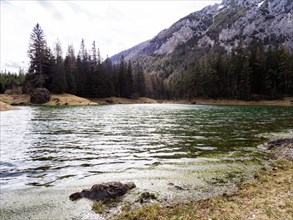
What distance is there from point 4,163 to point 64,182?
223 inches

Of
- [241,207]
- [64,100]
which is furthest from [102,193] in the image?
[64,100]

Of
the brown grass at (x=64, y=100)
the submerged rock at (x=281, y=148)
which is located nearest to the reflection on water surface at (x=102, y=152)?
the submerged rock at (x=281, y=148)

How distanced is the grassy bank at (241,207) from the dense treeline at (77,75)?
3568 inches

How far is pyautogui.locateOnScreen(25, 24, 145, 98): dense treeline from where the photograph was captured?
3740 inches

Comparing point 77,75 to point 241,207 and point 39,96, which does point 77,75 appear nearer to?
point 39,96

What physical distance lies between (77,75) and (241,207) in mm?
113480

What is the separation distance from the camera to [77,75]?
115m

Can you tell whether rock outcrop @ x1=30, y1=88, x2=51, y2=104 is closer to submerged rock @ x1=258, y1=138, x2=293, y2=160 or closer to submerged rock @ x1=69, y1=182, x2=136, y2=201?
submerged rock @ x1=258, y1=138, x2=293, y2=160

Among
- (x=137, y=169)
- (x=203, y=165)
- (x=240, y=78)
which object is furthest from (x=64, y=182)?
(x=240, y=78)

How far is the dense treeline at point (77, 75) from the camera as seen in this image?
312 ft

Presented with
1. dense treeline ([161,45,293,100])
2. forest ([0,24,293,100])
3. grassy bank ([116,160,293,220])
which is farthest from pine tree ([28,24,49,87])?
grassy bank ([116,160,293,220])

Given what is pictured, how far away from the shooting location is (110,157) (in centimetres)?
1666

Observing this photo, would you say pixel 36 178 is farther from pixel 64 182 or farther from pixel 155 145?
pixel 155 145

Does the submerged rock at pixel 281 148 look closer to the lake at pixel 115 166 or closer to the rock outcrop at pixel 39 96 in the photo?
the lake at pixel 115 166
